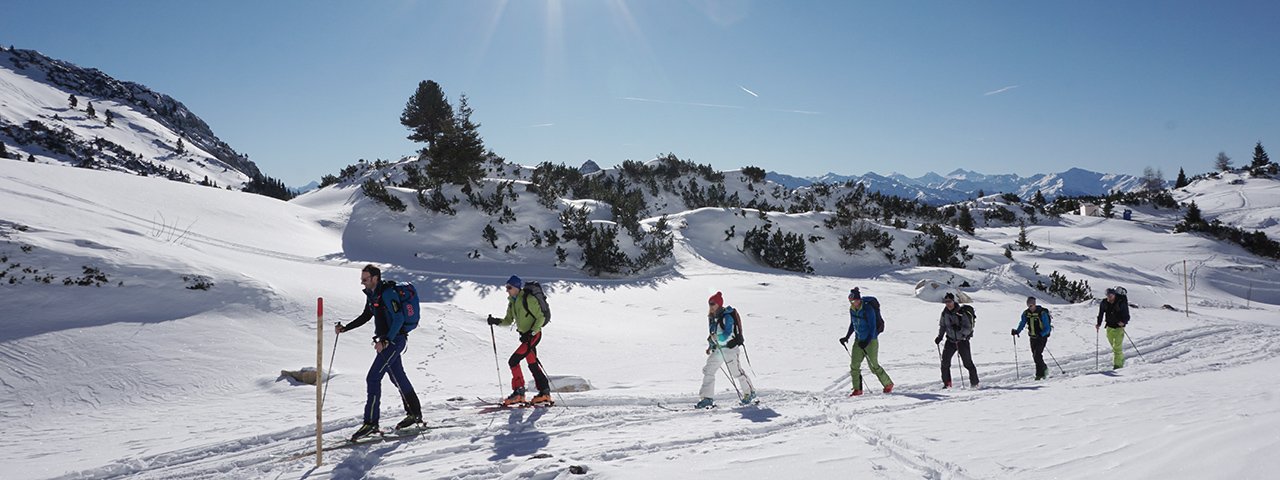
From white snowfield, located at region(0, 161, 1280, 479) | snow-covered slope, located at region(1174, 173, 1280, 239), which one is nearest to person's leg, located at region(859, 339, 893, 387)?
white snowfield, located at region(0, 161, 1280, 479)

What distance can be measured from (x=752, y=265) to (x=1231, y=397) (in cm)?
2061

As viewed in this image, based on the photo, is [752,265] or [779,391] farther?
[752,265]

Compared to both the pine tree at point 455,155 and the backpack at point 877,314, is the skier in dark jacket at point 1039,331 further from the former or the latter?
the pine tree at point 455,155

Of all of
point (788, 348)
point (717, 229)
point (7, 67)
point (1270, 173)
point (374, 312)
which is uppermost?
point (7, 67)

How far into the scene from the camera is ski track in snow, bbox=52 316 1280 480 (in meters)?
5.11

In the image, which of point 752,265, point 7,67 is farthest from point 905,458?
point 7,67

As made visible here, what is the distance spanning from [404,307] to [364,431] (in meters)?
1.37

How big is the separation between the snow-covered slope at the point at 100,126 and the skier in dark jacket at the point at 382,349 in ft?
147

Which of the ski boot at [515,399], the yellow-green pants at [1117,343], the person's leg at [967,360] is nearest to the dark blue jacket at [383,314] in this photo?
the ski boot at [515,399]

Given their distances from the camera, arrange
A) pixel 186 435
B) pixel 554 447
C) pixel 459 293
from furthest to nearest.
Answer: pixel 459 293, pixel 186 435, pixel 554 447

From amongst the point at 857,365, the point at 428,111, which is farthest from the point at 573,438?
the point at 428,111

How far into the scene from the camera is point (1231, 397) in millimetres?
6480

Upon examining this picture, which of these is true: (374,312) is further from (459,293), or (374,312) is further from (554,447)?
(459,293)

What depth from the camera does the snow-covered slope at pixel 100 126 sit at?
47062 millimetres
